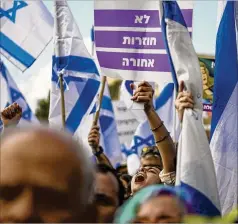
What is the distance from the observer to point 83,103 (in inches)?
283

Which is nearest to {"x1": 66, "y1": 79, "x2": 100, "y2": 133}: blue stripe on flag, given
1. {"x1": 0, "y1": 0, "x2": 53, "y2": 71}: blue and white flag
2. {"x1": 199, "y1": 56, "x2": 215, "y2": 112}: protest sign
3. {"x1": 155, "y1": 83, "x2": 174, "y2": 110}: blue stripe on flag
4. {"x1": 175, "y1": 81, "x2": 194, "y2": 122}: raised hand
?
{"x1": 0, "y1": 0, "x2": 53, "y2": 71}: blue and white flag

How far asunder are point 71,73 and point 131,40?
130 cm

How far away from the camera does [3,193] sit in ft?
3.58

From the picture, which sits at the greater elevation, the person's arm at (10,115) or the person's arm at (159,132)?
the person's arm at (159,132)

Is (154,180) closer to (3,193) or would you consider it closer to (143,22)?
(143,22)

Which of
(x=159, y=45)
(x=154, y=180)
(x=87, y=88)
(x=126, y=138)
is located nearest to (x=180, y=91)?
(x=154, y=180)

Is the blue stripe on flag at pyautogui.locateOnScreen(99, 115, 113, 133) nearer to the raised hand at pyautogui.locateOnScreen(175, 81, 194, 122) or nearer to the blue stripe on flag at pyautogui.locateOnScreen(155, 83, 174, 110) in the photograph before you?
the blue stripe on flag at pyautogui.locateOnScreen(155, 83, 174, 110)

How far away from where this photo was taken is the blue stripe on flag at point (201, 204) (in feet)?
8.08

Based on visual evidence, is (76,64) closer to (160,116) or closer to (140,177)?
(160,116)

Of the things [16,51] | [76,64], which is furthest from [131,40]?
[16,51]

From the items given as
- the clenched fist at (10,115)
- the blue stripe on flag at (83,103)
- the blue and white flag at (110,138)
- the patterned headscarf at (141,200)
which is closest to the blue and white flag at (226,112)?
the clenched fist at (10,115)

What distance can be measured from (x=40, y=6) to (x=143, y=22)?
2.37m

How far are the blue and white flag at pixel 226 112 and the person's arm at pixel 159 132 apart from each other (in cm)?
35

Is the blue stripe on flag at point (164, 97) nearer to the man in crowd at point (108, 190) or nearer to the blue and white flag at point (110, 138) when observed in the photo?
the blue and white flag at point (110, 138)
